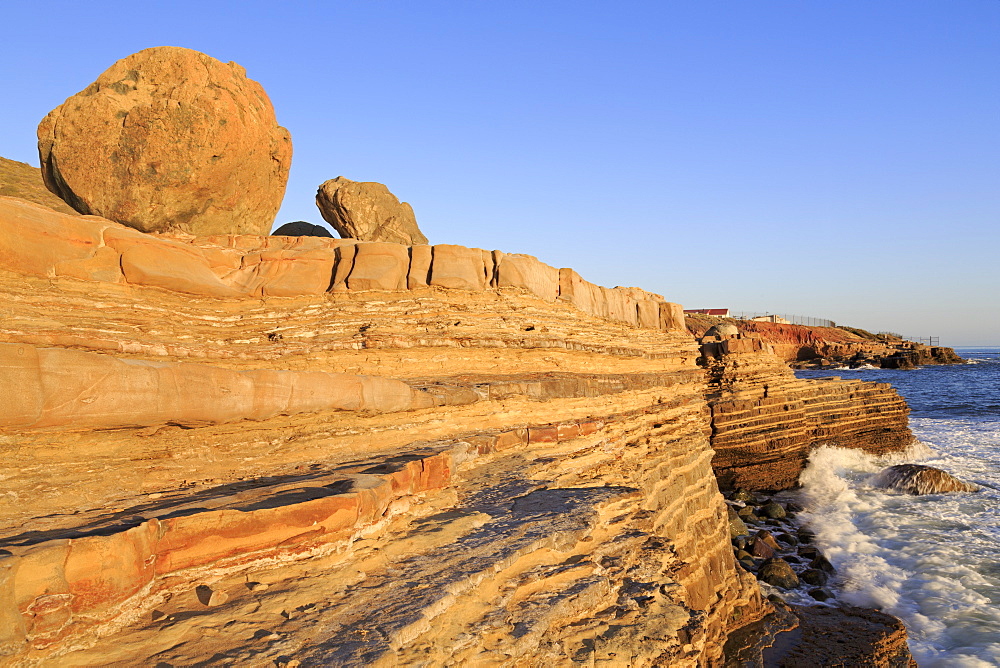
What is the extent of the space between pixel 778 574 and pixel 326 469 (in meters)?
8.56

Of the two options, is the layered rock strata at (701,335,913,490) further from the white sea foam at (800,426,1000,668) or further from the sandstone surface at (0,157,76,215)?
the sandstone surface at (0,157,76,215)

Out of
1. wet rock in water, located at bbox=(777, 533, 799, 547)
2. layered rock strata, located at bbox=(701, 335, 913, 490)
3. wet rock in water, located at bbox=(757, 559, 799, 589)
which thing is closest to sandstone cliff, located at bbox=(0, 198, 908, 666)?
wet rock in water, located at bbox=(757, 559, 799, 589)

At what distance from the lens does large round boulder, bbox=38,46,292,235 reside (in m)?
7.24

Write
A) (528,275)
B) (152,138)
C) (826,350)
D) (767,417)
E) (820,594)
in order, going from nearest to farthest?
(152,138) < (820,594) < (528,275) < (767,417) < (826,350)

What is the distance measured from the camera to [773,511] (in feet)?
43.2

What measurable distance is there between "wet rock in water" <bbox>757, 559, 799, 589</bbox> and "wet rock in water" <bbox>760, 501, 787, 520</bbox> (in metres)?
3.13

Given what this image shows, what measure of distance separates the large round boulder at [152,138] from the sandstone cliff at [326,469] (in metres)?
0.83

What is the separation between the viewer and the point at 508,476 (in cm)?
618

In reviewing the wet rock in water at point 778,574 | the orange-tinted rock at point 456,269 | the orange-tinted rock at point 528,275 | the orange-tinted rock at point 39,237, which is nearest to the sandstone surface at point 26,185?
the orange-tinted rock at point 39,237

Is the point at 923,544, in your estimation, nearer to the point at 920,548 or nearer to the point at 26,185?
the point at 920,548

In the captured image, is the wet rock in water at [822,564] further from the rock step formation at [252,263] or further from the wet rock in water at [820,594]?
the rock step formation at [252,263]

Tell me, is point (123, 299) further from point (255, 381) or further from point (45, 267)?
point (255, 381)

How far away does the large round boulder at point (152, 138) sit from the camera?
7.24m

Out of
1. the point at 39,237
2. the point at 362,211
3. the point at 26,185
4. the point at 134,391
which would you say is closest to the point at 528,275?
the point at 362,211
